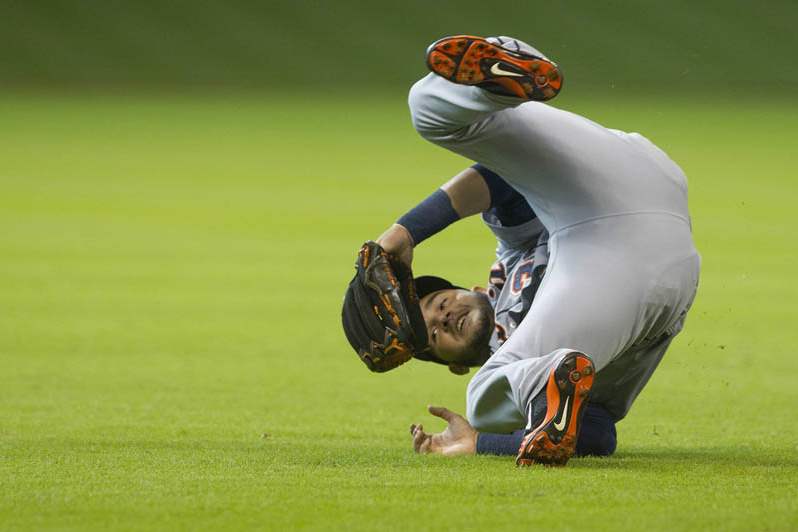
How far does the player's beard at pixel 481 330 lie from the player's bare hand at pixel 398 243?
0.93 feet

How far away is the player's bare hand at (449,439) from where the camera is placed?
3.96 meters

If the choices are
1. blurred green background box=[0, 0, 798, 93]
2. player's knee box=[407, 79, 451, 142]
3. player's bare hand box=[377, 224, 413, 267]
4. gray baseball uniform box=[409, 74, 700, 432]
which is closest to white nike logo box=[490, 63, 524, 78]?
gray baseball uniform box=[409, 74, 700, 432]

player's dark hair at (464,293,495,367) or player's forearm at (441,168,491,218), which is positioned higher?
player's forearm at (441,168,491,218)

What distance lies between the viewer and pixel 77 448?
395cm

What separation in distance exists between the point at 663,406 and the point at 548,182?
204 centimetres

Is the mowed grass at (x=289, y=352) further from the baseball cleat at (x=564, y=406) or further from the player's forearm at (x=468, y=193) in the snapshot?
the player's forearm at (x=468, y=193)

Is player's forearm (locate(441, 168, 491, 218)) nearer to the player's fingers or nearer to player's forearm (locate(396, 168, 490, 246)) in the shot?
player's forearm (locate(396, 168, 490, 246))

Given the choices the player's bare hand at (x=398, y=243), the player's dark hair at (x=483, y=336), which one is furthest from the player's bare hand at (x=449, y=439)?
the player's bare hand at (x=398, y=243)

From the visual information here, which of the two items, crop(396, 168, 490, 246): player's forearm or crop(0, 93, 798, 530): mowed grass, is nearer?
crop(0, 93, 798, 530): mowed grass

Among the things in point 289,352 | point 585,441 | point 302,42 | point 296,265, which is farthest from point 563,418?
point 302,42

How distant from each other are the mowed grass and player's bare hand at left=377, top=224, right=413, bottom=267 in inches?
23.3

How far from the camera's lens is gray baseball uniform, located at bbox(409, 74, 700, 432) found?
142 inches

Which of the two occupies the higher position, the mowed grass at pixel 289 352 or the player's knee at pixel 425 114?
the player's knee at pixel 425 114

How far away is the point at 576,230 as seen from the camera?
12.3ft
